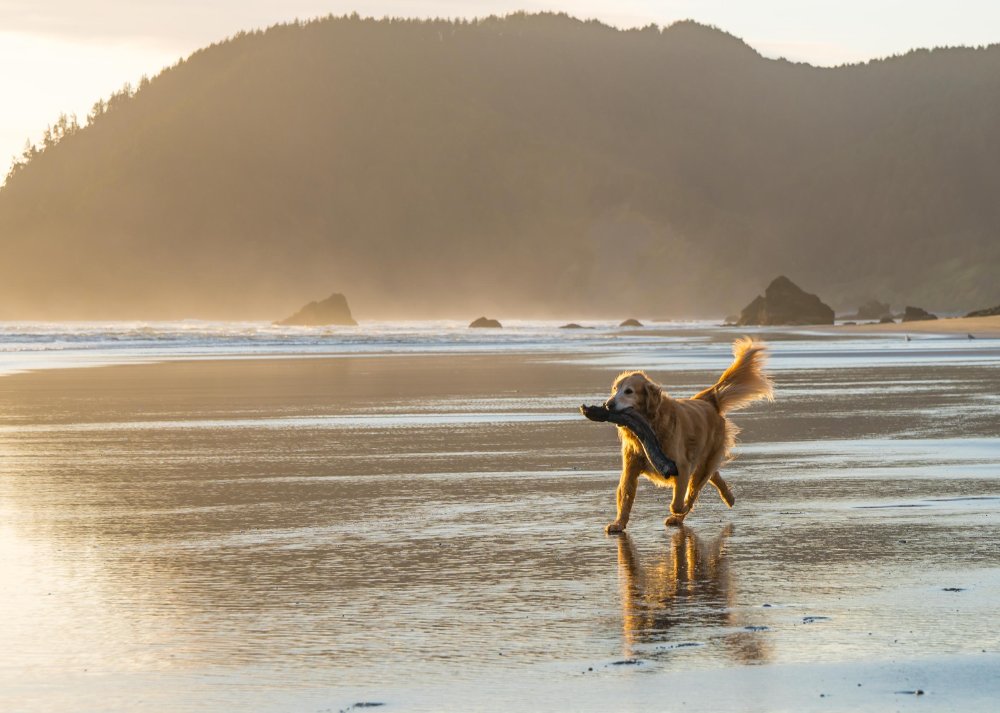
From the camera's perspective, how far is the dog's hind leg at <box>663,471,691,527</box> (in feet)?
30.8

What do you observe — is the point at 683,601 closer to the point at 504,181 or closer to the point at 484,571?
the point at 484,571

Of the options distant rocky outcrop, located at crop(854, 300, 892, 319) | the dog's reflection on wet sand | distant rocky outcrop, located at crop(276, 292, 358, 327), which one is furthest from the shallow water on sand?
distant rocky outcrop, located at crop(854, 300, 892, 319)

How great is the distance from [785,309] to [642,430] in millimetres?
82199

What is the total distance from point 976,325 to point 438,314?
370 ft

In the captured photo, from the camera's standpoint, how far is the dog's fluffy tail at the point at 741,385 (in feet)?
34.5

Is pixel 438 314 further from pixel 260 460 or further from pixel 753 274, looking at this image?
pixel 260 460

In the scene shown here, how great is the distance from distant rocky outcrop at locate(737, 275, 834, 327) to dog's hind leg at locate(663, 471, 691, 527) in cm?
7938

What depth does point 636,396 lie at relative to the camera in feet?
30.4

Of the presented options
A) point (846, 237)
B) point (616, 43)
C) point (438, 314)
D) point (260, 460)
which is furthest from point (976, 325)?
point (616, 43)

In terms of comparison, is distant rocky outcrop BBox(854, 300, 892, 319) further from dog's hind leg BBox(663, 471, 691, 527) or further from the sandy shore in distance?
dog's hind leg BBox(663, 471, 691, 527)

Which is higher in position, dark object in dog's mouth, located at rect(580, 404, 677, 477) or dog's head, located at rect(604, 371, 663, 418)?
dog's head, located at rect(604, 371, 663, 418)

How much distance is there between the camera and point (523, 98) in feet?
603

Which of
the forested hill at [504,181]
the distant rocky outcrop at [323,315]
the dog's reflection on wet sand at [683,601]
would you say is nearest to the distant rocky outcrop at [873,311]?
the distant rocky outcrop at [323,315]

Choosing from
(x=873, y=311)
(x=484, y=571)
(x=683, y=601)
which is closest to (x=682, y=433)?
(x=484, y=571)
